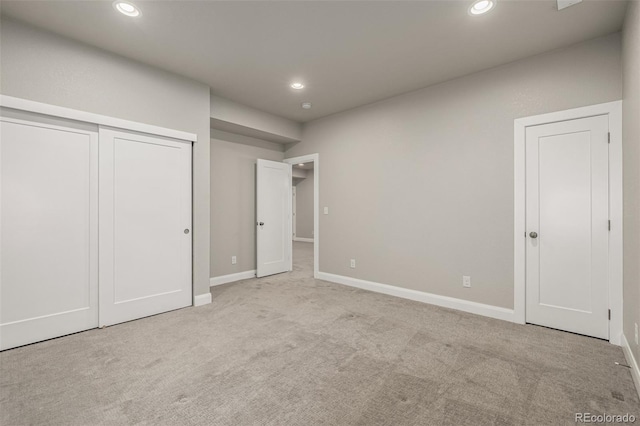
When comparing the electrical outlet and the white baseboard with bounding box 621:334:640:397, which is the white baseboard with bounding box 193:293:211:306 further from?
the white baseboard with bounding box 621:334:640:397

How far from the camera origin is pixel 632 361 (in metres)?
2.09

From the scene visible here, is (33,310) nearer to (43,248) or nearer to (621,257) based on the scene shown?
(43,248)

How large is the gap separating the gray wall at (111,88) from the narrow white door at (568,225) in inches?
147

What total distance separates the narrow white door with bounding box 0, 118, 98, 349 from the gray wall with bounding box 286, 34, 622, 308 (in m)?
3.18

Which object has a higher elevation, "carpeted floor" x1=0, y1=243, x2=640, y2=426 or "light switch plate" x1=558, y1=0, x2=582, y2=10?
"light switch plate" x1=558, y1=0, x2=582, y2=10

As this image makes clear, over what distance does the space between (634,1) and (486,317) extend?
2.91 metres

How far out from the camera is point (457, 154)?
11.4 ft

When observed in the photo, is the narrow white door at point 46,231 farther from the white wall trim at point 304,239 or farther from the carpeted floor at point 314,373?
the white wall trim at point 304,239

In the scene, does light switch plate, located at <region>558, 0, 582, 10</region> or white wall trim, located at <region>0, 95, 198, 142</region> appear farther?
white wall trim, located at <region>0, 95, 198, 142</region>

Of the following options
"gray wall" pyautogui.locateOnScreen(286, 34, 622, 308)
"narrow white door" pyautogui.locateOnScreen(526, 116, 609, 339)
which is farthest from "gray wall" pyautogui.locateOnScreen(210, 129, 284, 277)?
"narrow white door" pyautogui.locateOnScreen(526, 116, 609, 339)

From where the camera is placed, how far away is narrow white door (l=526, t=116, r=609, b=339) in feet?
8.63

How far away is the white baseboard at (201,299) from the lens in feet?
11.6

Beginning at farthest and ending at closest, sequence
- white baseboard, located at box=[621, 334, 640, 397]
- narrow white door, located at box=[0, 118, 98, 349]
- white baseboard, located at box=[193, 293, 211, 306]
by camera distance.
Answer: white baseboard, located at box=[193, 293, 211, 306], narrow white door, located at box=[0, 118, 98, 349], white baseboard, located at box=[621, 334, 640, 397]

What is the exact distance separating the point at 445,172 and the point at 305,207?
743 cm
